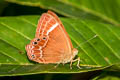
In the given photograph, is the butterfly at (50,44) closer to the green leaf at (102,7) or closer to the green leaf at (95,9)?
the green leaf at (95,9)

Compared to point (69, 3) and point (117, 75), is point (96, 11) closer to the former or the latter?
point (69, 3)

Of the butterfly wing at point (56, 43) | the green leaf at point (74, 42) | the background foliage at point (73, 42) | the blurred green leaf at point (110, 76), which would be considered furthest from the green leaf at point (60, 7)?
the blurred green leaf at point (110, 76)

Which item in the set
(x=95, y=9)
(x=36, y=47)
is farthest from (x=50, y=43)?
(x=95, y=9)

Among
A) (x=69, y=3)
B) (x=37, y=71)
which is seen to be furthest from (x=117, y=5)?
(x=37, y=71)

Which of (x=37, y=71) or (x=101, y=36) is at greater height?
(x=101, y=36)

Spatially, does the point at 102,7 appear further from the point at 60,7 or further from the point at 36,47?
the point at 36,47

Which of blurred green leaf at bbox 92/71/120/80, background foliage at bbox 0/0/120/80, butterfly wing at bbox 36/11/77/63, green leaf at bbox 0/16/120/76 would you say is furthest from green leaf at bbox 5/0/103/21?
blurred green leaf at bbox 92/71/120/80

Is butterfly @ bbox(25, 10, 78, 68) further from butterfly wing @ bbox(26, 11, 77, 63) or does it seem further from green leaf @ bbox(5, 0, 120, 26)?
green leaf @ bbox(5, 0, 120, 26)
